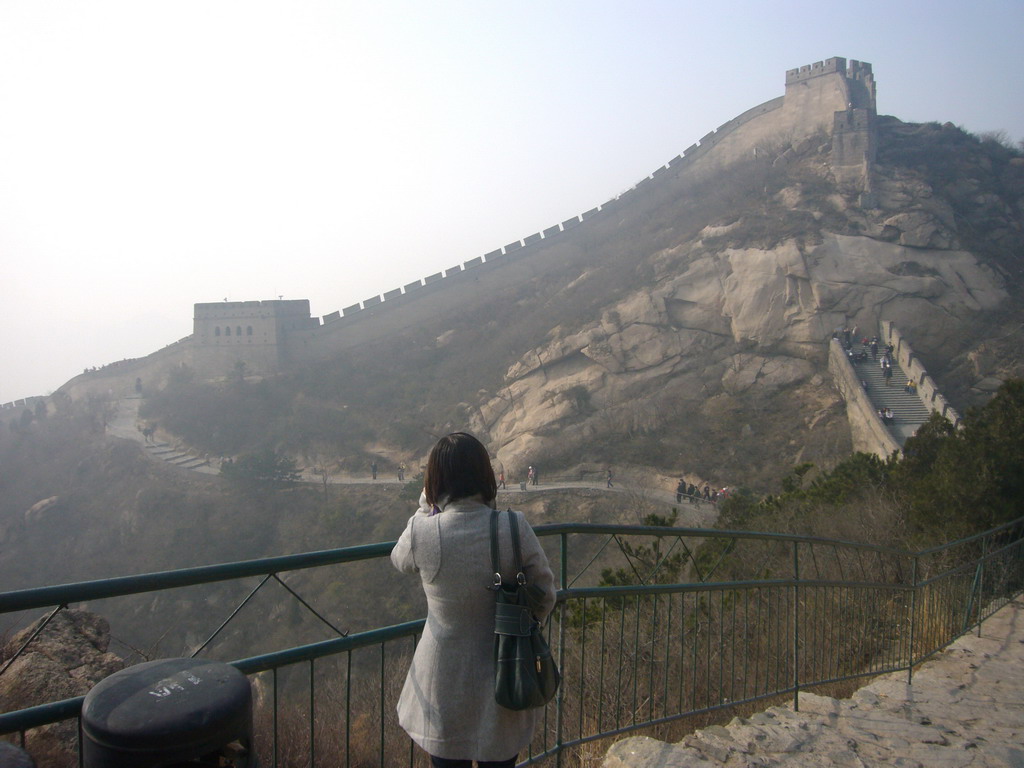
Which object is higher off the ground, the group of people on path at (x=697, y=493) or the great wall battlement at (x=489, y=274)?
the great wall battlement at (x=489, y=274)

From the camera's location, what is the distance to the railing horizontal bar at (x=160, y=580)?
5.84 feet

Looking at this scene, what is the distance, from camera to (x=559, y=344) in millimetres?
27375

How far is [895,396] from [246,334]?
2734 cm

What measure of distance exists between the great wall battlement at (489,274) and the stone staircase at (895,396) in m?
14.4

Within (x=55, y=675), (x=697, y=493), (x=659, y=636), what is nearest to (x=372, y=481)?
(x=697, y=493)

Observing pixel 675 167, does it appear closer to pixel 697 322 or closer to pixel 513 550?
pixel 697 322

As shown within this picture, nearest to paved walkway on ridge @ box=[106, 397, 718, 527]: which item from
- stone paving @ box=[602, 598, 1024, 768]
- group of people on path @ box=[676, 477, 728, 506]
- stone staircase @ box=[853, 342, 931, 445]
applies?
group of people on path @ box=[676, 477, 728, 506]

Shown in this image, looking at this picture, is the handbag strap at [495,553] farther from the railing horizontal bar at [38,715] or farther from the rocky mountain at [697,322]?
the rocky mountain at [697,322]

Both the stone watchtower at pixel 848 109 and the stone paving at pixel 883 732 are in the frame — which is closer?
the stone paving at pixel 883 732

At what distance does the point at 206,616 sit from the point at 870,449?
18.9 meters

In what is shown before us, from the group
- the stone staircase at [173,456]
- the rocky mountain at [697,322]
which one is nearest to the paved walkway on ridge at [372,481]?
the stone staircase at [173,456]

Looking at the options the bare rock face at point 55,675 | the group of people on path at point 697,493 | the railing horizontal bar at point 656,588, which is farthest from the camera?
the group of people on path at point 697,493

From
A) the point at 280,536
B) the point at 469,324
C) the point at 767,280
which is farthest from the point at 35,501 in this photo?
the point at 767,280

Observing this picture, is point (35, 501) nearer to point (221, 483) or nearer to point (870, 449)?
point (221, 483)
